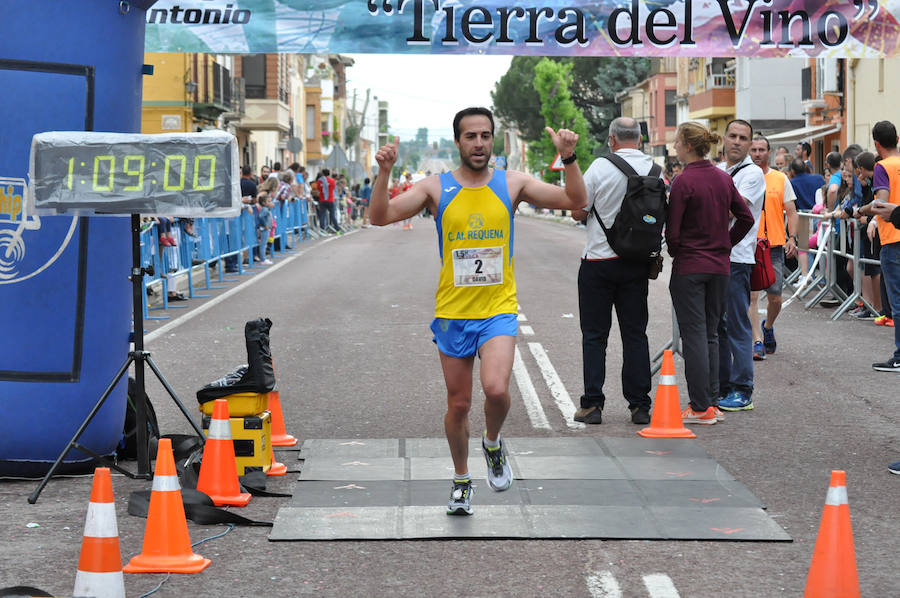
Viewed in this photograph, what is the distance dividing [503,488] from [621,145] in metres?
3.41

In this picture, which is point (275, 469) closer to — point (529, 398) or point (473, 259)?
point (473, 259)

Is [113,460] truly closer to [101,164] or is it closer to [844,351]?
[101,164]

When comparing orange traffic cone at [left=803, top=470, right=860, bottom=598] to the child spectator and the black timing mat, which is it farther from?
the child spectator

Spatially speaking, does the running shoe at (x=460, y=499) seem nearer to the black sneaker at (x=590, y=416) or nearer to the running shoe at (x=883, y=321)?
the black sneaker at (x=590, y=416)

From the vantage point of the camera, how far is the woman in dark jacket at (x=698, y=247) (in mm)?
9062

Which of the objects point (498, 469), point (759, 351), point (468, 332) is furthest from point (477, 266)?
point (759, 351)

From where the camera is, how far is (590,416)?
9.14 meters

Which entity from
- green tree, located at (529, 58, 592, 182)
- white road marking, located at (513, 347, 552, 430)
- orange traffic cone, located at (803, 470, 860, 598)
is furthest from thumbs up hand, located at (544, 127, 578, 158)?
green tree, located at (529, 58, 592, 182)

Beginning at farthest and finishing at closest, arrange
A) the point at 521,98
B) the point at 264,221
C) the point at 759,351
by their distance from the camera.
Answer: the point at 521,98
the point at 264,221
the point at 759,351

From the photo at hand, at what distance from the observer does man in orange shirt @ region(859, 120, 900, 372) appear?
11.5 m

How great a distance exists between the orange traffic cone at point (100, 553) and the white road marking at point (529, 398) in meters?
4.34

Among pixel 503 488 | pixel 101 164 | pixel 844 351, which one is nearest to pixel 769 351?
pixel 844 351

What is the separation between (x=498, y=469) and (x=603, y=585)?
4.25 ft

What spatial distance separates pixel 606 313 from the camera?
917cm
